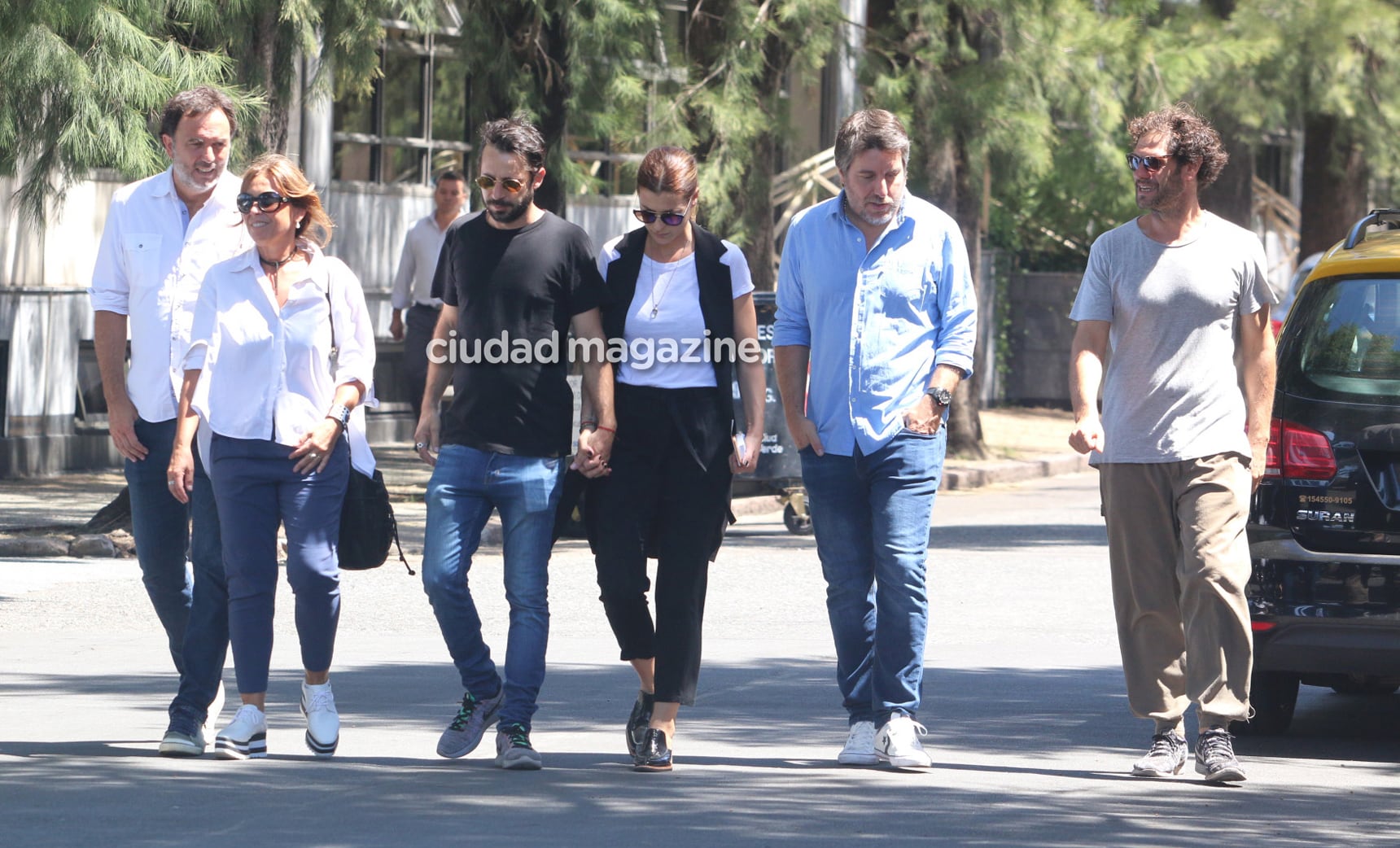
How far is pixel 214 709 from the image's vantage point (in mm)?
6508

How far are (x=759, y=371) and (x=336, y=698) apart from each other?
2271 millimetres

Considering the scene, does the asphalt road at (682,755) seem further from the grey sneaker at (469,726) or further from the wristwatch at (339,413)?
the wristwatch at (339,413)

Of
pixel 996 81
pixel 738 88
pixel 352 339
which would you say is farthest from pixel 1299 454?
pixel 996 81

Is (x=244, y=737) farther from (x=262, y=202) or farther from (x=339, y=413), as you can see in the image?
(x=262, y=202)

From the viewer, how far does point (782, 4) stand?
55.1 ft

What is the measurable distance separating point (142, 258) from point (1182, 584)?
3299 millimetres

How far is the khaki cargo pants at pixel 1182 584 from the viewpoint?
622 cm

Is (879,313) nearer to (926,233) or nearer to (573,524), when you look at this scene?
(926,233)

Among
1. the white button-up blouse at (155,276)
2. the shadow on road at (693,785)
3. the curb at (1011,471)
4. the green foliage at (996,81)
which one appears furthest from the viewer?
the curb at (1011,471)

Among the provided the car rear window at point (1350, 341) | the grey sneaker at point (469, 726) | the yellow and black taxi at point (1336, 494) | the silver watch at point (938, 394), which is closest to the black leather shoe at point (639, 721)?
the grey sneaker at point (469, 726)

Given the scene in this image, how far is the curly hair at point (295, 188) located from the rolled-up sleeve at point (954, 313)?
1851 millimetres

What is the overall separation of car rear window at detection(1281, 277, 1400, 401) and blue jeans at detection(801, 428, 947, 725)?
1261mm

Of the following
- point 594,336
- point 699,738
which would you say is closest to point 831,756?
point 699,738

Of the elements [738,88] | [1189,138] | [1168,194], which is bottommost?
[1168,194]
